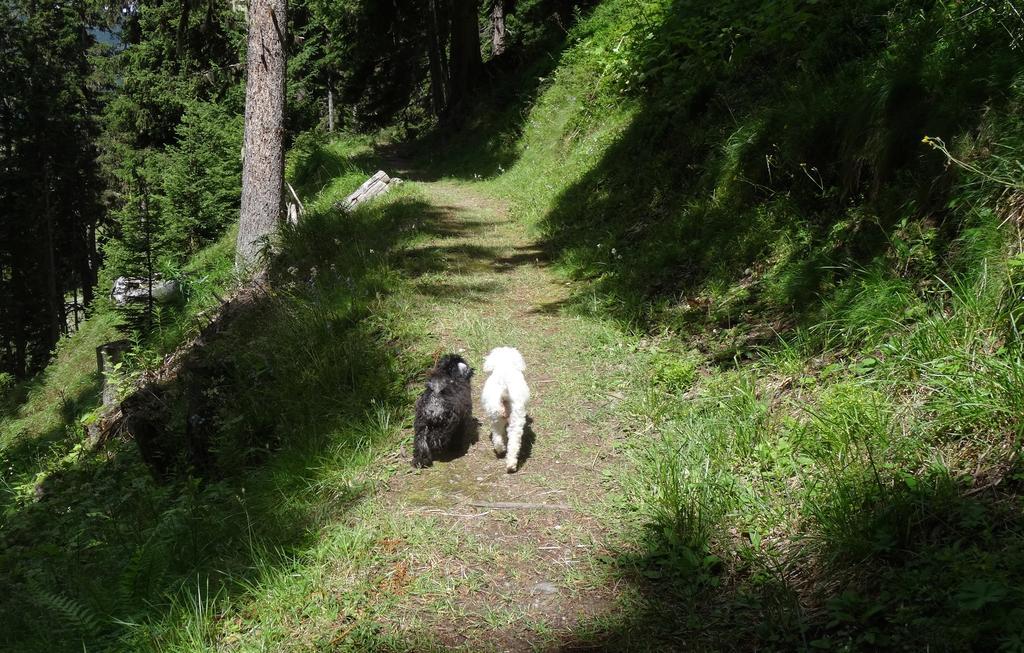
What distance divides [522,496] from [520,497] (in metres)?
0.02

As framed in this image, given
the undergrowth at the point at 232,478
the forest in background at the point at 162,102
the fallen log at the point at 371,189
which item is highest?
the forest in background at the point at 162,102

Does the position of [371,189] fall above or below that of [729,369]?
above

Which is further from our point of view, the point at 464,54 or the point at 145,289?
the point at 464,54

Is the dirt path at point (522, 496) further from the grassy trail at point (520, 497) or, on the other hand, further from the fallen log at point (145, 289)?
→ the fallen log at point (145, 289)

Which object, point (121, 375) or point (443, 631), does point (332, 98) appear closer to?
point (121, 375)

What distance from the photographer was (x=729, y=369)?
4.76 meters

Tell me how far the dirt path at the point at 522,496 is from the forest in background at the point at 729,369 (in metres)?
0.17

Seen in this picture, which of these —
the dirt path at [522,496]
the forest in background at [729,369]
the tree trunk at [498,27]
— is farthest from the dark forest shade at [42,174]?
the dirt path at [522,496]

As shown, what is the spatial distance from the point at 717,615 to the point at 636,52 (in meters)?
10.4

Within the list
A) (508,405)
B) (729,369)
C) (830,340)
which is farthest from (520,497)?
(830,340)

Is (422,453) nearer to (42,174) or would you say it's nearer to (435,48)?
(435,48)

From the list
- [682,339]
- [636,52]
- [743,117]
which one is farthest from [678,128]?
[682,339]

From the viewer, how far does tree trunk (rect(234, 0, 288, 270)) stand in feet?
32.6

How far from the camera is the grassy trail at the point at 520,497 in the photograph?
301 centimetres
